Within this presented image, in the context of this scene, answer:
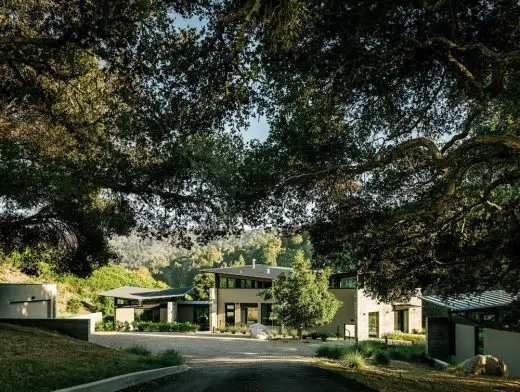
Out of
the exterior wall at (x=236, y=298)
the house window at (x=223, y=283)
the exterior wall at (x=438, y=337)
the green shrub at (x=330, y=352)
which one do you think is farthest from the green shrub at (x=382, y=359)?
the house window at (x=223, y=283)

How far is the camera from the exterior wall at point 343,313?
118ft

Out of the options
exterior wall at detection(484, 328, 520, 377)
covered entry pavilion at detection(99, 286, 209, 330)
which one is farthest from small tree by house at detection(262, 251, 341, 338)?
covered entry pavilion at detection(99, 286, 209, 330)

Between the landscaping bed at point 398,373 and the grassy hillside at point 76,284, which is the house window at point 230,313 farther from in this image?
the landscaping bed at point 398,373

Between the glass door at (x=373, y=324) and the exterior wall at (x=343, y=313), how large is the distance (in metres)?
2.39

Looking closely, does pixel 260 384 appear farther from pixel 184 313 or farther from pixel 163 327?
pixel 184 313

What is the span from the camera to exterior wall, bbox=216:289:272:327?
138 feet

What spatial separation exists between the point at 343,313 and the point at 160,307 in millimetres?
18141

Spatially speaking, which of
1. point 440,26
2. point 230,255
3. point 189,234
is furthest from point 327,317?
point 230,255

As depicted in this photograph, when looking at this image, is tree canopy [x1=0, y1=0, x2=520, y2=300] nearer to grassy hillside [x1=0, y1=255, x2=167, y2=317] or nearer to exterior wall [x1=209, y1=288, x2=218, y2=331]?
grassy hillside [x1=0, y1=255, x2=167, y2=317]

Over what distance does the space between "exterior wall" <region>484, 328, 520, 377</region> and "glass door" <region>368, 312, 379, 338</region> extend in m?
16.7

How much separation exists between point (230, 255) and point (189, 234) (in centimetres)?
9266

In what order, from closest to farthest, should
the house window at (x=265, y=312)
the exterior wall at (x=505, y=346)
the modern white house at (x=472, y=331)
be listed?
the exterior wall at (x=505, y=346), the modern white house at (x=472, y=331), the house window at (x=265, y=312)

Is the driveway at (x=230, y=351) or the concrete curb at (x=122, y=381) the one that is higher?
the concrete curb at (x=122, y=381)

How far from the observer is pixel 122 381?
32.1 feet
